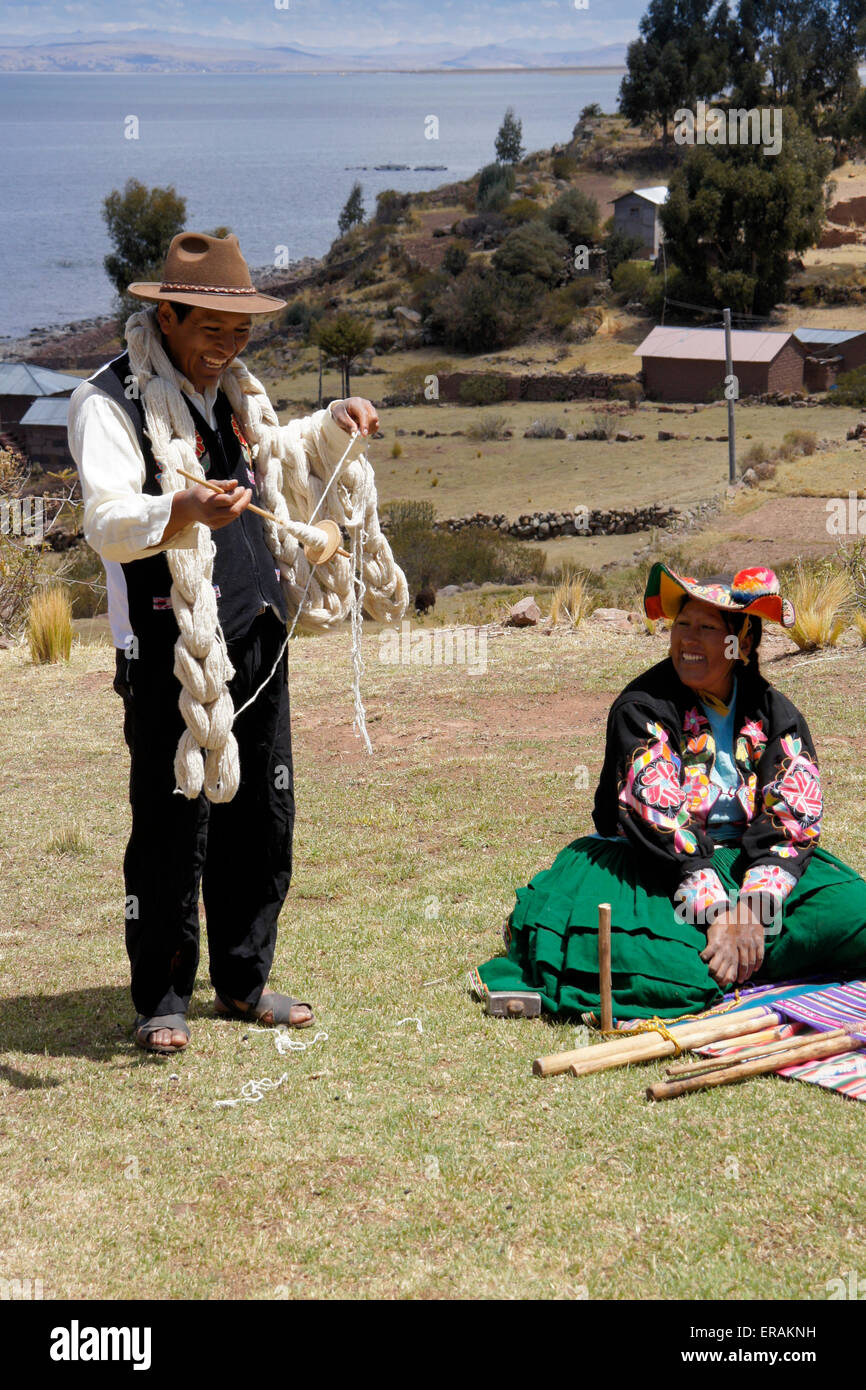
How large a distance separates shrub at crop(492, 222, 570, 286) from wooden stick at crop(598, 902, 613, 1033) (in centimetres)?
5397

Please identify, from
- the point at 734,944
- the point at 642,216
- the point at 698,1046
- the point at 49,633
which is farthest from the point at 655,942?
the point at 642,216

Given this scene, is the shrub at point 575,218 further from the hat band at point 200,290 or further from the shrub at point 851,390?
the hat band at point 200,290

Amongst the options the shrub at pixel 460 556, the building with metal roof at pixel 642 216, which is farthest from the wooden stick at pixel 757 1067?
the building with metal roof at pixel 642 216

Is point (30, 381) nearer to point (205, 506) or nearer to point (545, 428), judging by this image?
point (545, 428)

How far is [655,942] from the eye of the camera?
3988mm

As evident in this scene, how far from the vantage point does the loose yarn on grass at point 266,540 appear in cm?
350

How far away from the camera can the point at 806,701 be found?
26.4 ft

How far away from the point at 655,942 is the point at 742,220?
160ft

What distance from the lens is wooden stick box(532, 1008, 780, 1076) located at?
3.62 metres

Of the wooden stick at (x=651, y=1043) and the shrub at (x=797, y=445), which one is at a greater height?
the shrub at (x=797, y=445)

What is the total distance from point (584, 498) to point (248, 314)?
84.2 ft

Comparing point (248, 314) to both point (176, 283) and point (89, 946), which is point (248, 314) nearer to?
point (176, 283)

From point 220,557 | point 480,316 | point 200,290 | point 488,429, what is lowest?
point 488,429

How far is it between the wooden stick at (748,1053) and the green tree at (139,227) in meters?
55.3
